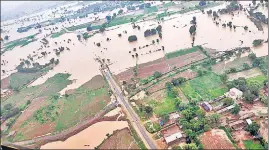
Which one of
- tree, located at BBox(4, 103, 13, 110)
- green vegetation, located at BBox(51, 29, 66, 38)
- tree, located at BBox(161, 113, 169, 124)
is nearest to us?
tree, located at BBox(161, 113, 169, 124)

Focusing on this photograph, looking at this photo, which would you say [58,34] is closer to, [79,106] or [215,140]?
[79,106]

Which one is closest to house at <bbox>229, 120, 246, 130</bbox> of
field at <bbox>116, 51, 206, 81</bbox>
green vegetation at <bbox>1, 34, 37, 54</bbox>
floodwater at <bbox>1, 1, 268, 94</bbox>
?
field at <bbox>116, 51, 206, 81</bbox>

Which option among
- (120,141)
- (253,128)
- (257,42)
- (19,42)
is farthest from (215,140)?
(19,42)

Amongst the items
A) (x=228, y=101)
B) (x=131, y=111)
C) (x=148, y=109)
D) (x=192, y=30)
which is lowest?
(x=131, y=111)

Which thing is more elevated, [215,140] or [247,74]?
[247,74]


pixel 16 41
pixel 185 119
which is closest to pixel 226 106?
pixel 185 119

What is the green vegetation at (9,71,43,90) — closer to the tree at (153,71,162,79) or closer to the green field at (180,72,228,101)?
Result: the tree at (153,71,162,79)

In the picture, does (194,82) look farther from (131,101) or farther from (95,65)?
(95,65)
